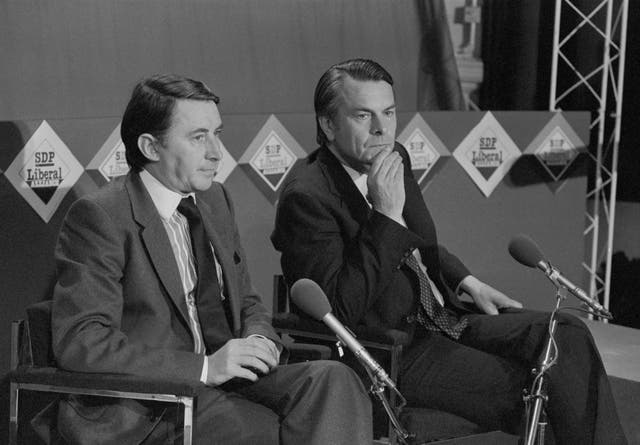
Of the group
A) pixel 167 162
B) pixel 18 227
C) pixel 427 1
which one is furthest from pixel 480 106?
pixel 167 162

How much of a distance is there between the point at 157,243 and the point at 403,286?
0.92 meters

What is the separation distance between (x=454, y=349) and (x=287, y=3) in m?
2.85

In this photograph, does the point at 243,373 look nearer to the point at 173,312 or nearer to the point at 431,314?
the point at 173,312

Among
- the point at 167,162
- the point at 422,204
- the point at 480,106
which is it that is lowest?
the point at 480,106

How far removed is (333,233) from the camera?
355 cm

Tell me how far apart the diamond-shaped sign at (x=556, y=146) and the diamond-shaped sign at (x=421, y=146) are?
0.62 metres

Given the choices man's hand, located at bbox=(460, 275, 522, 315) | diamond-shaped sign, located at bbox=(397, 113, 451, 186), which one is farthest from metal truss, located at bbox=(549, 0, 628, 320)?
man's hand, located at bbox=(460, 275, 522, 315)

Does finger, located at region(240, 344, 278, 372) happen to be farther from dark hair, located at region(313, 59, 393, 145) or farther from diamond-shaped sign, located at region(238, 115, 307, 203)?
diamond-shaped sign, located at region(238, 115, 307, 203)

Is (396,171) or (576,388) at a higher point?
(396,171)

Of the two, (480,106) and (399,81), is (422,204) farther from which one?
(480,106)

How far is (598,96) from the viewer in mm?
6797

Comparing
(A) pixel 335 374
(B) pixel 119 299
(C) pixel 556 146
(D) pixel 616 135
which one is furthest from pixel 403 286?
(D) pixel 616 135

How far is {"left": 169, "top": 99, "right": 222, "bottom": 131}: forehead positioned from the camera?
3.10 m

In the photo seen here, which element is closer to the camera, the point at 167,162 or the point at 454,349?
the point at 167,162
